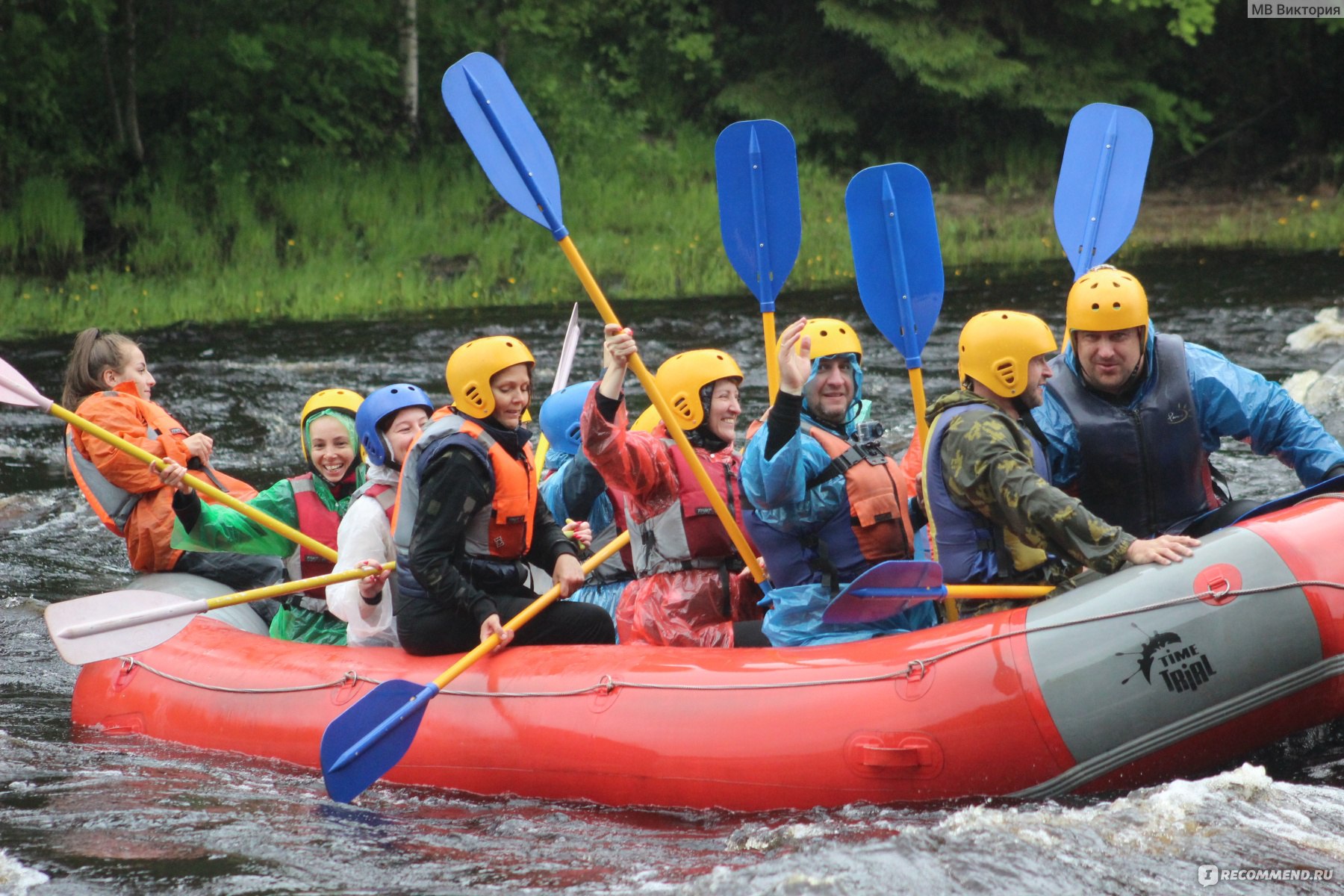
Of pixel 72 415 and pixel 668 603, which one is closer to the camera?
pixel 668 603

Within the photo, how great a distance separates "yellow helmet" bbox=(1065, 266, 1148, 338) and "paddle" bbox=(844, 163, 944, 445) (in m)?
0.60

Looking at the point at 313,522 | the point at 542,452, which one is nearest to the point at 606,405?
the point at 313,522

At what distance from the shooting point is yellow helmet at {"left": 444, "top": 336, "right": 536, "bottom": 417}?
4.52 m

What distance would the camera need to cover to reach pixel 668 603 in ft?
15.7

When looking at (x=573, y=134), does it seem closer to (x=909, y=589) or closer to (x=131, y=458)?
(x=131, y=458)

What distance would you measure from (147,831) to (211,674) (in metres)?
0.91

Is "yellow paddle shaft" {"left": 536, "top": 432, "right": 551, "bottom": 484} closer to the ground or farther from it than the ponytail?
closer to the ground

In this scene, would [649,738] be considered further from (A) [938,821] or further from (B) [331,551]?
(B) [331,551]

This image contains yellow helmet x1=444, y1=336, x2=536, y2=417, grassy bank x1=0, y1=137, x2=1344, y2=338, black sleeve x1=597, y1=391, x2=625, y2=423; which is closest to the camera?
black sleeve x1=597, y1=391, x2=625, y2=423

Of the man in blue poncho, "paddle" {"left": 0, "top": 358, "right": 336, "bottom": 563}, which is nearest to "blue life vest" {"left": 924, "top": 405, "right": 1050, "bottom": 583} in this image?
the man in blue poncho

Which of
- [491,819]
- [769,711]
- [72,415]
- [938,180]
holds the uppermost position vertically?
[938,180]

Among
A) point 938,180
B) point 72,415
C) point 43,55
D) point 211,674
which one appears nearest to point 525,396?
point 211,674

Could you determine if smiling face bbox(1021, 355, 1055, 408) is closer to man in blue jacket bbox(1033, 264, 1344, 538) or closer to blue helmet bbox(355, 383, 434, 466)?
man in blue jacket bbox(1033, 264, 1344, 538)

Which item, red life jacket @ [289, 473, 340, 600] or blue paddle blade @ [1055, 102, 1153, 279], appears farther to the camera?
blue paddle blade @ [1055, 102, 1153, 279]
